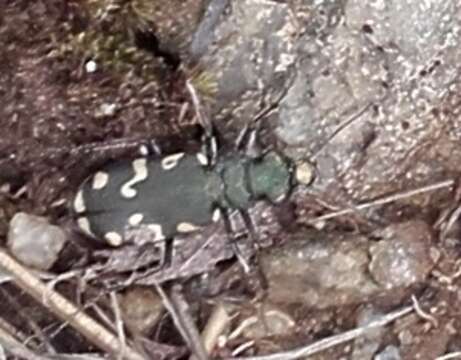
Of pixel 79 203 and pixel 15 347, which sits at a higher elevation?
pixel 79 203

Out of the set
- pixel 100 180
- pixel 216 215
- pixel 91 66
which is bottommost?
pixel 216 215

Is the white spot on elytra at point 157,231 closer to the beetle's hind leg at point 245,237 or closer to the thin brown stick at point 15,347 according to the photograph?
the beetle's hind leg at point 245,237

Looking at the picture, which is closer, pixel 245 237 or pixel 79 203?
pixel 79 203

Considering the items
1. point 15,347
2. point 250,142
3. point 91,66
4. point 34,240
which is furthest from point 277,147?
point 15,347

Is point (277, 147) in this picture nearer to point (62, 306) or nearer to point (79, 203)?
point (79, 203)

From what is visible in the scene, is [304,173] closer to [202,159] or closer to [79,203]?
[202,159]

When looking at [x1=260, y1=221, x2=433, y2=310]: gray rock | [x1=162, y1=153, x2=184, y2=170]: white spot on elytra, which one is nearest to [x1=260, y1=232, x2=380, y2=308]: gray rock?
[x1=260, y1=221, x2=433, y2=310]: gray rock

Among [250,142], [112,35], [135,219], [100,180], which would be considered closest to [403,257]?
[250,142]
